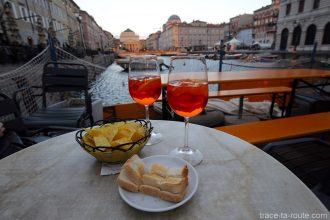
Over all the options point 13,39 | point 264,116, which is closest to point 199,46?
point 13,39

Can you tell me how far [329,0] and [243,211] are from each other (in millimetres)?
30782

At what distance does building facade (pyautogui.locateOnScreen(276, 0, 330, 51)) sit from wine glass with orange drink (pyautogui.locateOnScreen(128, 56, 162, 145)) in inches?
1126

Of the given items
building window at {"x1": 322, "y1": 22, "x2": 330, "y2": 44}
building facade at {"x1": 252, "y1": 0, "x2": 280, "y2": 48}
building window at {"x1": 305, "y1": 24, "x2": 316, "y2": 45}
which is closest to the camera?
building window at {"x1": 322, "y1": 22, "x2": 330, "y2": 44}

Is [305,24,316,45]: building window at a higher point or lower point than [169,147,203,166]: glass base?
higher

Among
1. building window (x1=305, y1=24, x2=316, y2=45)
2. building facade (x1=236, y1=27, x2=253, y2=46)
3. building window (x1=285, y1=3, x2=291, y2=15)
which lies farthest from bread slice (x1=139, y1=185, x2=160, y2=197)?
building facade (x1=236, y1=27, x2=253, y2=46)

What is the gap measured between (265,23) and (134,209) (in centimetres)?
5731

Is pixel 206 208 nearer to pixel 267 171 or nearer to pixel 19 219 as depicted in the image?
pixel 267 171

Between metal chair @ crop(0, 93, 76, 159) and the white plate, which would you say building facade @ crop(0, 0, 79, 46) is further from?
the white plate

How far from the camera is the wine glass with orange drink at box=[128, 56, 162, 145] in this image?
765 mm

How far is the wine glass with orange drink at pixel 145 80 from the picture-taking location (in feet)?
2.51

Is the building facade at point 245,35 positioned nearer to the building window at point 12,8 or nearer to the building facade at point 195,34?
the building facade at point 195,34

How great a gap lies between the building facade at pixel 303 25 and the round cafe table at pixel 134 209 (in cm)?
2870

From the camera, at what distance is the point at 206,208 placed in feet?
1.34

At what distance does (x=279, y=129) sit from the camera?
175 cm
